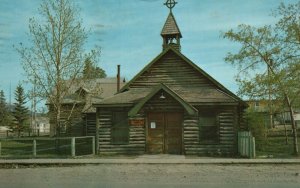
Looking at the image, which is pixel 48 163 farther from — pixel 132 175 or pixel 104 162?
pixel 132 175

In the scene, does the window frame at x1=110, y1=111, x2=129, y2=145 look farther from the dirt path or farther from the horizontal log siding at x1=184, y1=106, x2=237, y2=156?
the dirt path

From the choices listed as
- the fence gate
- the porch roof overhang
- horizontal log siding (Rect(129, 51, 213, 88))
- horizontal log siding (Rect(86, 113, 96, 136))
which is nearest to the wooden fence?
horizontal log siding (Rect(86, 113, 96, 136))

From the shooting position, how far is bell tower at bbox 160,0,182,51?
27.8 metres

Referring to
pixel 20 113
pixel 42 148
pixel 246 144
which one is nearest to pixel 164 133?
pixel 246 144

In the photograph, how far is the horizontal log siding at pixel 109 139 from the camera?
23.5 meters


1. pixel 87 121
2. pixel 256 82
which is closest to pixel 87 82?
pixel 87 121

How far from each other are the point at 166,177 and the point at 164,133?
9.91 m

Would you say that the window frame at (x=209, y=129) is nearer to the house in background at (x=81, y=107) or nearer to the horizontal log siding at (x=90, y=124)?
the house in background at (x=81, y=107)

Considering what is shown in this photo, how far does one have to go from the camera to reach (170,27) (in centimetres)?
2812

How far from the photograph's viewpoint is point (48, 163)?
1869 cm

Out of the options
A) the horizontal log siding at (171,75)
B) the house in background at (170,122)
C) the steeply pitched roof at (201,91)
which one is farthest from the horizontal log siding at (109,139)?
the horizontal log siding at (171,75)

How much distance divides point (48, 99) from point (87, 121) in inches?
433

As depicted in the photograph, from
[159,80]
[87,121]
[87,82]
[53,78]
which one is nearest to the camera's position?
[159,80]

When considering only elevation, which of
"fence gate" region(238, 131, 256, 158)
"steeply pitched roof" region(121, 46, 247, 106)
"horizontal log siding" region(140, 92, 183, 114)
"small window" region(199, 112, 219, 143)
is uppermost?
"steeply pitched roof" region(121, 46, 247, 106)
